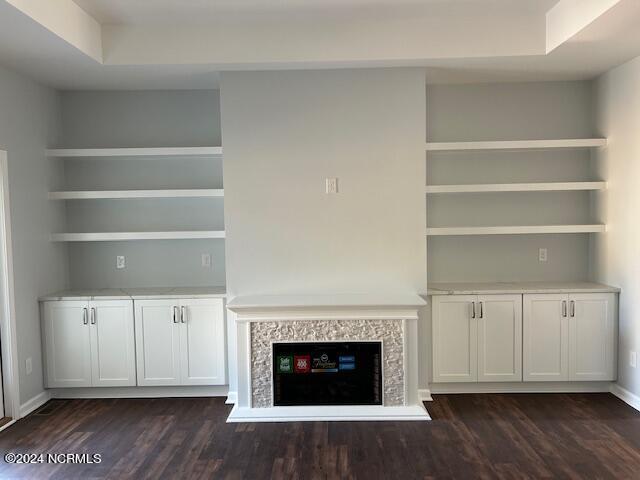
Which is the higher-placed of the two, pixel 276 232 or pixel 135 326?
pixel 276 232

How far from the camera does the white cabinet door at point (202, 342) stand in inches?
168

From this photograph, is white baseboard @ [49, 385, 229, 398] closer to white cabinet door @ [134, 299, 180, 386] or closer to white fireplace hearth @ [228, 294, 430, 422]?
white cabinet door @ [134, 299, 180, 386]

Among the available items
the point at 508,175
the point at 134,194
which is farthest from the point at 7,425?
the point at 508,175

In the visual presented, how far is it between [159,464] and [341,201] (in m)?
2.27

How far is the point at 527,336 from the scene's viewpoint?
14.0 ft

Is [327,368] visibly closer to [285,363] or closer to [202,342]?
[285,363]

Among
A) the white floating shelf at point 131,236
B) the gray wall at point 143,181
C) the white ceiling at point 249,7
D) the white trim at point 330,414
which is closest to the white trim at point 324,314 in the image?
the white trim at point 330,414

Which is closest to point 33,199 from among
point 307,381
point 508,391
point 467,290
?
point 307,381

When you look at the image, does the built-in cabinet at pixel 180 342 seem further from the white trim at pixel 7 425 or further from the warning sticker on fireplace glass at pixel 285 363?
the white trim at pixel 7 425

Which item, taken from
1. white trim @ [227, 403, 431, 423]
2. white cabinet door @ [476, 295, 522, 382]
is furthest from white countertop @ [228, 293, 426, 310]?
white trim @ [227, 403, 431, 423]

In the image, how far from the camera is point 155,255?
4762 mm

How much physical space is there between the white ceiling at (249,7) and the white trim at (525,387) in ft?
9.53

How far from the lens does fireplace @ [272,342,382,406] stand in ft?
13.0

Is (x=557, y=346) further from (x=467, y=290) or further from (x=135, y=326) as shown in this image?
(x=135, y=326)
